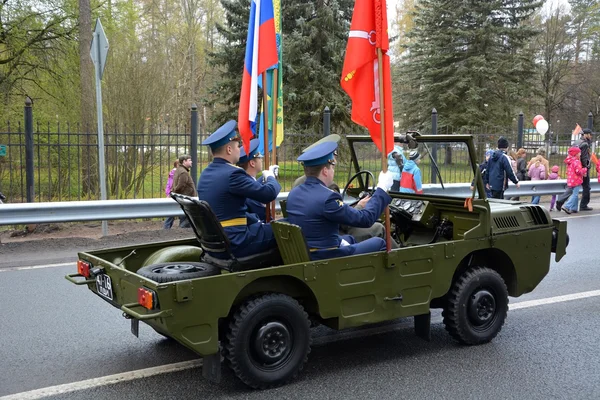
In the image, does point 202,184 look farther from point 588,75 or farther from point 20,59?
point 588,75

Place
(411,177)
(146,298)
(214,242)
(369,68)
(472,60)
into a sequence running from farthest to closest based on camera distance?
(472,60), (411,177), (369,68), (214,242), (146,298)

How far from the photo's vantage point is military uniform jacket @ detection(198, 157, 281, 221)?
4.46 meters

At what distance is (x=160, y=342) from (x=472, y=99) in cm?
2404

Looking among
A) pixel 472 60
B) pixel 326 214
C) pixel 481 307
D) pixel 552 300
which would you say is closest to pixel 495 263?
pixel 481 307

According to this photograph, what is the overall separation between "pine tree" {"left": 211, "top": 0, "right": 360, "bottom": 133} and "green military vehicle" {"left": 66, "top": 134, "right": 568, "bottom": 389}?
50.6 ft

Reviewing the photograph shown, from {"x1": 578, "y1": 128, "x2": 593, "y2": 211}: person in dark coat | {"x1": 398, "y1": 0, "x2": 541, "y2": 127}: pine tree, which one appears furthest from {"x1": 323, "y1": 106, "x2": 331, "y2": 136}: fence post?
{"x1": 398, "y1": 0, "x2": 541, "y2": 127}: pine tree

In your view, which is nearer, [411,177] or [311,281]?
[311,281]

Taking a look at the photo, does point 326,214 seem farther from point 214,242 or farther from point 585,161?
point 585,161

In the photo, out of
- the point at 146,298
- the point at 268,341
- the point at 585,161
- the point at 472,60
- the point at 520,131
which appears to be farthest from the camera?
the point at 472,60

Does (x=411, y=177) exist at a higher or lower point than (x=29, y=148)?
lower

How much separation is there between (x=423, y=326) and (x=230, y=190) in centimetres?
191

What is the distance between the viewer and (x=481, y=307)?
4.96 meters

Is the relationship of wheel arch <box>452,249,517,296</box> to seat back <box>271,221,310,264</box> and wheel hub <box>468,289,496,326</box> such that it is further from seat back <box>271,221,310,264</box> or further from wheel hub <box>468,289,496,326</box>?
seat back <box>271,221,310,264</box>

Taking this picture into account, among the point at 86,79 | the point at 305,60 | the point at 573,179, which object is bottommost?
the point at 573,179
